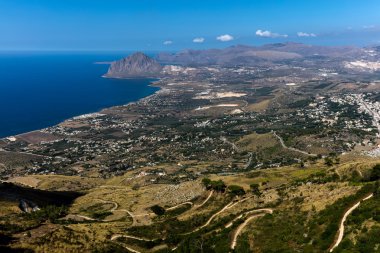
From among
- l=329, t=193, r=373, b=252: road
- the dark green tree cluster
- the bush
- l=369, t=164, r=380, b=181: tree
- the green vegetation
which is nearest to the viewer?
l=329, t=193, r=373, b=252: road

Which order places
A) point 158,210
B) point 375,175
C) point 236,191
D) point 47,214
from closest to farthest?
point 375,175
point 236,191
point 47,214
point 158,210

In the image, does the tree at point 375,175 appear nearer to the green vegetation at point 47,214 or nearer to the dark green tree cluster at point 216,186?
the dark green tree cluster at point 216,186

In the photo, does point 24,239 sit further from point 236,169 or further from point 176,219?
point 236,169

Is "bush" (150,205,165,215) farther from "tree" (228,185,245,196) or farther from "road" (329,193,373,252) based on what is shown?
"road" (329,193,373,252)

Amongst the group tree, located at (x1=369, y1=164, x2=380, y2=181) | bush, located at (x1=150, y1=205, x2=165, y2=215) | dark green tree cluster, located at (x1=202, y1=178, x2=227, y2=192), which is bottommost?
bush, located at (x1=150, y1=205, x2=165, y2=215)

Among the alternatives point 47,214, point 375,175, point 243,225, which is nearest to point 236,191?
point 243,225

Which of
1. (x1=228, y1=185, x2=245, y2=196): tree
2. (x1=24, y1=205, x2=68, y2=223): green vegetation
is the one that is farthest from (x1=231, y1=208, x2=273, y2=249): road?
(x1=24, y1=205, x2=68, y2=223): green vegetation

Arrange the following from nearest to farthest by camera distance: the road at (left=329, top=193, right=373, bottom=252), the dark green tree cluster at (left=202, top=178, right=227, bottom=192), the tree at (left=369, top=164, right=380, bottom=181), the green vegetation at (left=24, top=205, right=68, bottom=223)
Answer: the road at (left=329, top=193, right=373, bottom=252) → the tree at (left=369, top=164, right=380, bottom=181) → the green vegetation at (left=24, top=205, right=68, bottom=223) → the dark green tree cluster at (left=202, top=178, right=227, bottom=192)

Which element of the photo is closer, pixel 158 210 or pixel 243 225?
pixel 243 225

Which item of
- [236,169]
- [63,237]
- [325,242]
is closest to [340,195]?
[325,242]

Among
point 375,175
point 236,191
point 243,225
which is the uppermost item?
point 375,175

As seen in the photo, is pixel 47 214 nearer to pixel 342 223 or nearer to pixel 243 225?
pixel 243 225
